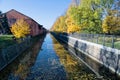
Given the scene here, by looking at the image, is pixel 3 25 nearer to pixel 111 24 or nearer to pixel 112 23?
pixel 111 24

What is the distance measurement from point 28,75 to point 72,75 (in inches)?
143

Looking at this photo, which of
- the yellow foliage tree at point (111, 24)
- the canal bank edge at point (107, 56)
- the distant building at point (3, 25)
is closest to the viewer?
the canal bank edge at point (107, 56)

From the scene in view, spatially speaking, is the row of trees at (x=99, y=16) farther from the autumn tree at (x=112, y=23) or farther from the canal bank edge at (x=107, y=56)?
the canal bank edge at (x=107, y=56)

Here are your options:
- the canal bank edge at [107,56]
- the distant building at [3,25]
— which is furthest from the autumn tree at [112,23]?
the distant building at [3,25]

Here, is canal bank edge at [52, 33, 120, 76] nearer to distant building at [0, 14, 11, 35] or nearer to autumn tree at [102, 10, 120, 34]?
autumn tree at [102, 10, 120, 34]

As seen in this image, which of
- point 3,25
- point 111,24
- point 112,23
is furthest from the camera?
point 3,25

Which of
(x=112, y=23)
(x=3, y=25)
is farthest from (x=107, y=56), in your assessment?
(x=3, y=25)

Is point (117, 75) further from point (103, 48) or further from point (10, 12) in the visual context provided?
point (10, 12)

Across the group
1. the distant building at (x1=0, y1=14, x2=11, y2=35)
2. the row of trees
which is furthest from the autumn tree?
the distant building at (x1=0, y1=14, x2=11, y2=35)

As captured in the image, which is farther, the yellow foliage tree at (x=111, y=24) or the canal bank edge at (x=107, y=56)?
the yellow foliage tree at (x=111, y=24)

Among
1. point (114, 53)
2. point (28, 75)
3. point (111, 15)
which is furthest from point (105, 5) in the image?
point (28, 75)

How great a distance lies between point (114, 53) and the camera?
19969 mm

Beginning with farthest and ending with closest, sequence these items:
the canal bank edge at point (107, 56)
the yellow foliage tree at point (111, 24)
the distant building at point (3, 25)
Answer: the distant building at point (3, 25), the yellow foliage tree at point (111, 24), the canal bank edge at point (107, 56)

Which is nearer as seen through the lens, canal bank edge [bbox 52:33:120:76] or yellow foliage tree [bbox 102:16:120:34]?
canal bank edge [bbox 52:33:120:76]
